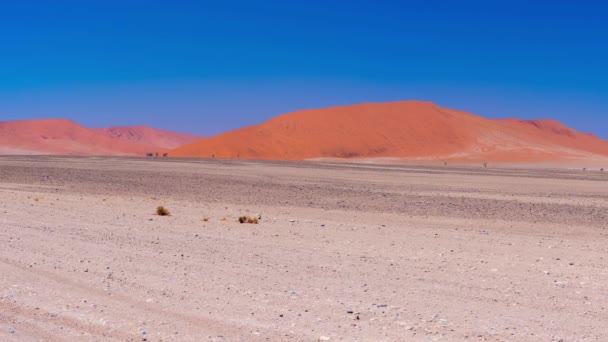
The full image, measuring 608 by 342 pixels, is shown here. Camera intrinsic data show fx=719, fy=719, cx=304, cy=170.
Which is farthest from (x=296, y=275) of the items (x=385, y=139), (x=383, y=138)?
(x=383, y=138)

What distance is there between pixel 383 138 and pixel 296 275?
387ft

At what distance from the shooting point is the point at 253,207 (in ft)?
74.2

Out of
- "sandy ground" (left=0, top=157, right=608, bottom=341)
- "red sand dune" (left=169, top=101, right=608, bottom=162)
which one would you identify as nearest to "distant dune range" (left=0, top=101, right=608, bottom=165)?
"red sand dune" (left=169, top=101, right=608, bottom=162)

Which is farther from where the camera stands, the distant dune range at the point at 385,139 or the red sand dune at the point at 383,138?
the red sand dune at the point at 383,138

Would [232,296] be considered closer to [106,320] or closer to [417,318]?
[106,320]

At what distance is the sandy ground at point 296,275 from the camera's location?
6.96m

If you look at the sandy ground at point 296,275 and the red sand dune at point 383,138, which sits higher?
the red sand dune at point 383,138

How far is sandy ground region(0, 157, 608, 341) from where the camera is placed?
696 centimetres

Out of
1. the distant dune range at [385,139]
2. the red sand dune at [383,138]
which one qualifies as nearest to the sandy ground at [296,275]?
the distant dune range at [385,139]

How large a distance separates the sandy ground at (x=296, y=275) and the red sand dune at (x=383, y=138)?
88428 mm

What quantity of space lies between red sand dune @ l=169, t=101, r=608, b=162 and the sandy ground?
88428 millimetres

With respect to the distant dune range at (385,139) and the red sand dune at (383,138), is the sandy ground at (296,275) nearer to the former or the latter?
the distant dune range at (385,139)

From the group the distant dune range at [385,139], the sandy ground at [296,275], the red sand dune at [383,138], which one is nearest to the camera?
the sandy ground at [296,275]

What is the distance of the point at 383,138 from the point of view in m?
127
